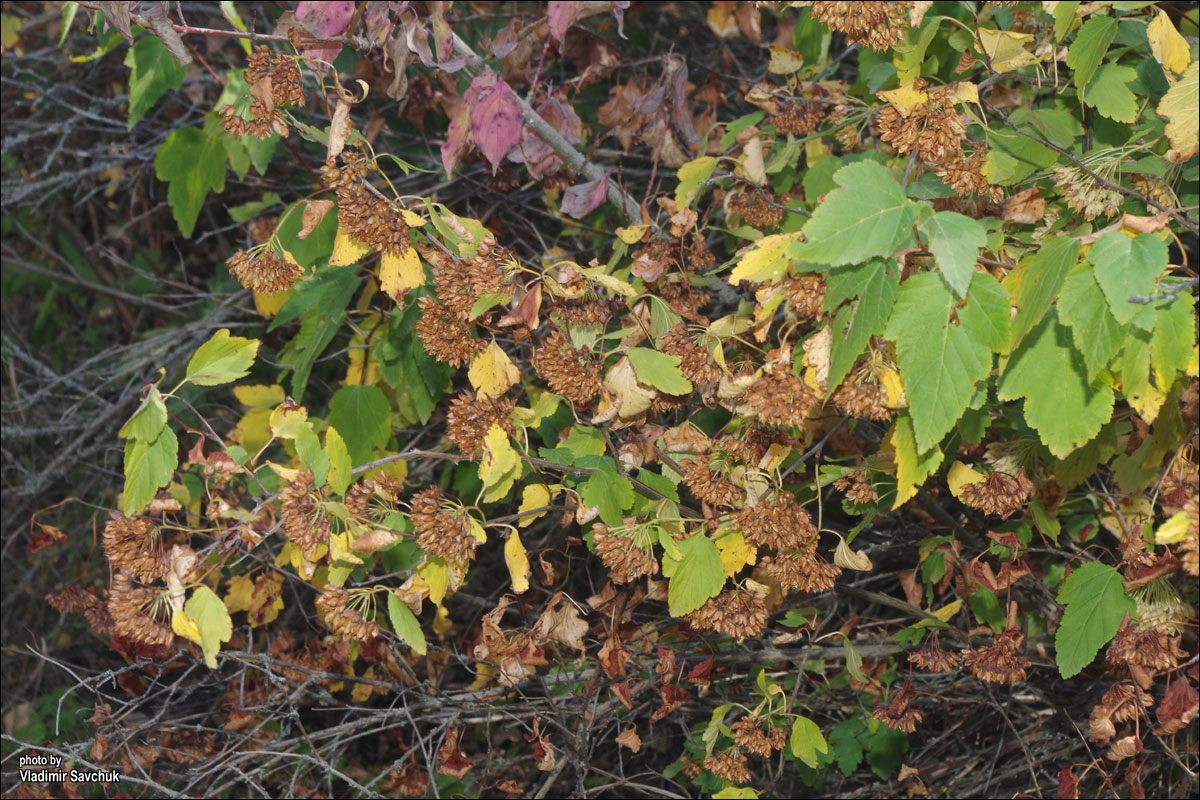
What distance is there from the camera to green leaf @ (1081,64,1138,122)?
78.6 inches

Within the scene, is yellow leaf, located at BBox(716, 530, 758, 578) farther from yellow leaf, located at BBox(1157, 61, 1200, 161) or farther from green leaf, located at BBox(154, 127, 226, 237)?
green leaf, located at BBox(154, 127, 226, 237)

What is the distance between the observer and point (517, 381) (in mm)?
1944

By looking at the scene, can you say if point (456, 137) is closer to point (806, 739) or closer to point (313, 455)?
point (313, 455)

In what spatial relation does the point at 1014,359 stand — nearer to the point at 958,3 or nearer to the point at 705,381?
the point at 705,381

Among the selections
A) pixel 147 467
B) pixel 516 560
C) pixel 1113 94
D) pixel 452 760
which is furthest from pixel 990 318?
pixel 452 760

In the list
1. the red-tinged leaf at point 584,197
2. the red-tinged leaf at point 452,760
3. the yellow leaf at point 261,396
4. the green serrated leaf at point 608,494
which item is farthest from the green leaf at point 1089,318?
the yellow leaf at point 261,396

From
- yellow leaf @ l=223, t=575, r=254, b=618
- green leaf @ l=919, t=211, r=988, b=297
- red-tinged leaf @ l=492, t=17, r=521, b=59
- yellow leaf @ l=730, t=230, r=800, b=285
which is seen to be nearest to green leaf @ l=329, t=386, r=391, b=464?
yellow leaf @ l=223, t=575, r=254, b=618

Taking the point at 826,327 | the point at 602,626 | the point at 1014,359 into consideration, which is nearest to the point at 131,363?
the point at 602,626

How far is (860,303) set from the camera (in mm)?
1472

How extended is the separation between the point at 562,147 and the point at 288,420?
36.6 inches

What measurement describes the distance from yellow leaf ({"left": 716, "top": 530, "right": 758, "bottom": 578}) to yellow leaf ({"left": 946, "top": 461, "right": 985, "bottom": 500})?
48cm

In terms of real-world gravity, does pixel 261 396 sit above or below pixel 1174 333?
below

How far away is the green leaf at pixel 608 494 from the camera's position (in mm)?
1891

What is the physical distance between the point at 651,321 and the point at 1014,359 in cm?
75
